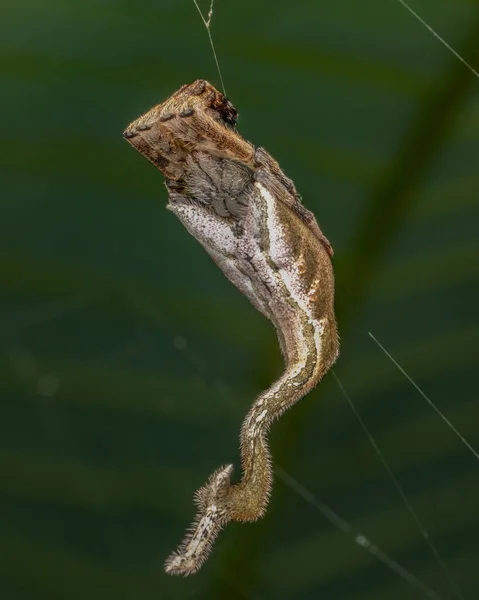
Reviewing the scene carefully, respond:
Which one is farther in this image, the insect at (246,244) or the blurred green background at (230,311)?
the blurred green background at (230,311)

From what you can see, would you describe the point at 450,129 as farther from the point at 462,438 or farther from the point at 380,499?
the point at 380,499

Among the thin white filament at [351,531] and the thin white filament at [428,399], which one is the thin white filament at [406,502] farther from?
the thin white filament at [428,399]

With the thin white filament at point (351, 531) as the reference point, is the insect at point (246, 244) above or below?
above

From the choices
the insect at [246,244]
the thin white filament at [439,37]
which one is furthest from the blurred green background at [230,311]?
the insect at [246,244]

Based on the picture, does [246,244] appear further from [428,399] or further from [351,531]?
[351,531]

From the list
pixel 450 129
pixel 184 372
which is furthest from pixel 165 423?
pixel 450 129

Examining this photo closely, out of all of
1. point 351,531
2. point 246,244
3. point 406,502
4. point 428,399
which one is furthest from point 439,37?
point 351,531

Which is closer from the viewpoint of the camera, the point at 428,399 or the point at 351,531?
the point at 428,399
